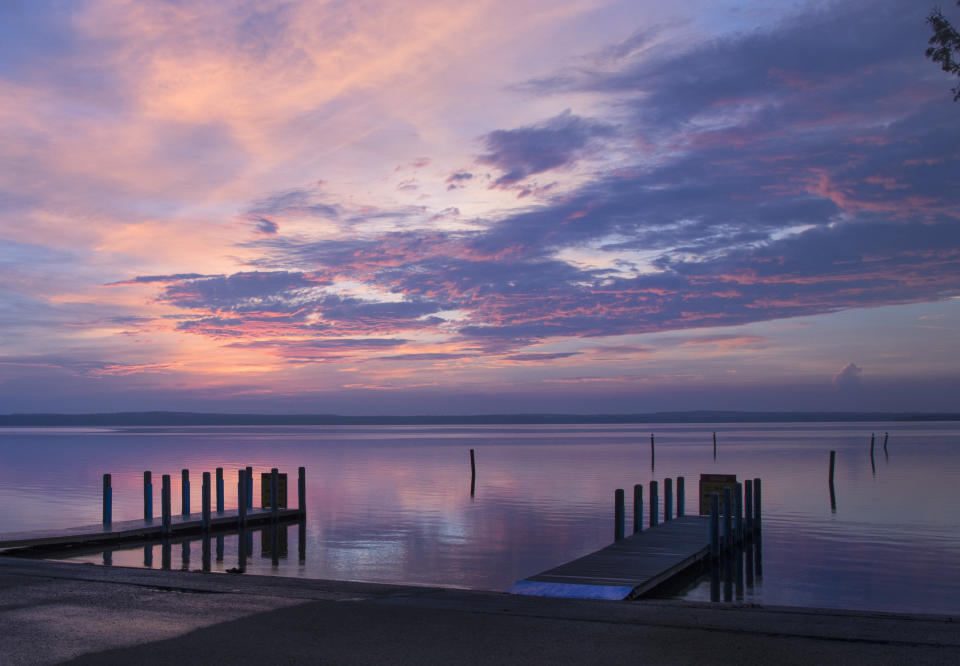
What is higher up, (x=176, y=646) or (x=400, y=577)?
(x=176, y=646)

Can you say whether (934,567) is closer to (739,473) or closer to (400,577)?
(400,577)

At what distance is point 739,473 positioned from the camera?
59.2m

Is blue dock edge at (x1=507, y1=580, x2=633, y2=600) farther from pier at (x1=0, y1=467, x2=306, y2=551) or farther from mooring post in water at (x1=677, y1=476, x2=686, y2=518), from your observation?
mooring post in water at (x1=677, y1=476, x2=686, y2=518)

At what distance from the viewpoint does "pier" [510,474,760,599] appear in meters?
15.5

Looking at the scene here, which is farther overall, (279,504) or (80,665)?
(279,504)

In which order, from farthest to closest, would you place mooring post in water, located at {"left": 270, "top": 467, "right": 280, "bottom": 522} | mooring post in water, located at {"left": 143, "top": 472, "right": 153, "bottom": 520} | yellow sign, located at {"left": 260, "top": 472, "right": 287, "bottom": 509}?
1. yellow sign, located at {"left": 260, "top": 472, "right": 287, "bottom": 509}
2. mooring post in water, located at {"left": 270, "top": 467, "right": 280, "bottom": 522}
3. mooring post in water, located at {"left": 143, "top": 472, "right": 153, "bottom": 520}

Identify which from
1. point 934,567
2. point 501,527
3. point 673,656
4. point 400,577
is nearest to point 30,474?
point 501,527

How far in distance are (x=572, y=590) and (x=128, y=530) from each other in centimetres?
1603

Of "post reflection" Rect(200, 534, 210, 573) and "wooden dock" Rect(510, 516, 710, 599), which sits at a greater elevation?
"wooden dock" Rect(510, 516, 710, 599)

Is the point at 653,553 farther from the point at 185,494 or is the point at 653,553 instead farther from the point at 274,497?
the point at 185,494

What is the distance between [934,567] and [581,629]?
18346 millimetres

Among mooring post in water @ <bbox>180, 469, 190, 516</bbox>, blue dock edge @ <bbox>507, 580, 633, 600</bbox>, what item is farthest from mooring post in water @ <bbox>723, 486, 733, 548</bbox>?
mooring post in water @ <bbox>180, 469, 190, 516</bbox>

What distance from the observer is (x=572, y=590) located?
50.0 feet

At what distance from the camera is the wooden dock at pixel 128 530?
22.8 metres
